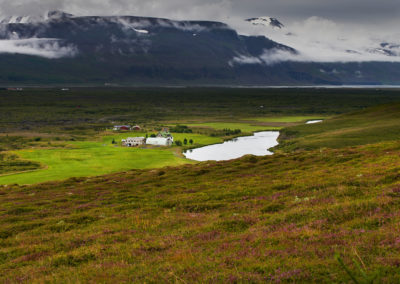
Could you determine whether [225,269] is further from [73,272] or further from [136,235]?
[136,235]

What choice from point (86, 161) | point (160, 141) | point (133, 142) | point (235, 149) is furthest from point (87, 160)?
point (235, 149)

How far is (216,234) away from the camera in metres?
19.8

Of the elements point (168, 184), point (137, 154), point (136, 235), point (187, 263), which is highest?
point (187, 263)

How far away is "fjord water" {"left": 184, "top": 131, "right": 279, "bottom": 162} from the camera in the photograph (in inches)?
4668

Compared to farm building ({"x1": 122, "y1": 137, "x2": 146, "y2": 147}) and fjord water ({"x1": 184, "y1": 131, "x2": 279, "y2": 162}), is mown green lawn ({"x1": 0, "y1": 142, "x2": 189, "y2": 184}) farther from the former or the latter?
fjord water ({"x1": 184, "y1": 131, "x2": 279, "y2": 162})

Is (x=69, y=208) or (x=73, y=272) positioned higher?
(x=73, y=272)

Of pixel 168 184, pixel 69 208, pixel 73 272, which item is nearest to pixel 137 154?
pixel 168 184

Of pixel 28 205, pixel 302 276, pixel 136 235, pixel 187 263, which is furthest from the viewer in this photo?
pixel 28 205

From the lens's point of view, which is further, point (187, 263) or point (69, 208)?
point (69, 208)

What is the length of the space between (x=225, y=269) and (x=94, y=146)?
133 metres

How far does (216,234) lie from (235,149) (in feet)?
373

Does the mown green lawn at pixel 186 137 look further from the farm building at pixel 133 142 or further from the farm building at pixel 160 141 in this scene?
the farm building at pixel 160 141

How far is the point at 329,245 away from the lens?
1500 centimetres

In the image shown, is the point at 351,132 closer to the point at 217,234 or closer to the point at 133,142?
the point at 133,142
